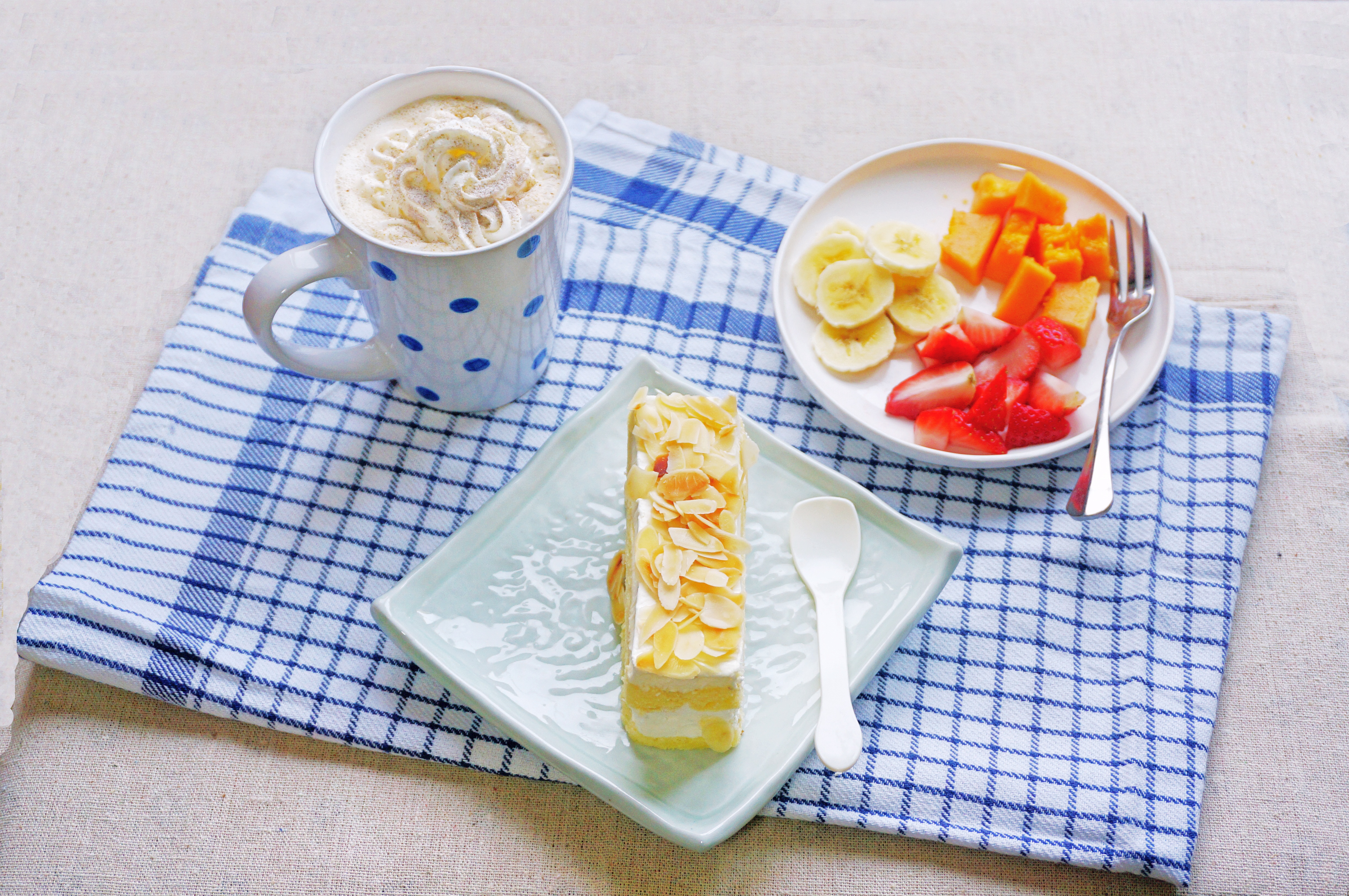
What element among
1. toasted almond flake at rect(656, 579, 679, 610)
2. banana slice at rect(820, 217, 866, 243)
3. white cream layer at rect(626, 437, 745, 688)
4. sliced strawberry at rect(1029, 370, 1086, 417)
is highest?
banana slice at rect(820, 217, 866, 243)

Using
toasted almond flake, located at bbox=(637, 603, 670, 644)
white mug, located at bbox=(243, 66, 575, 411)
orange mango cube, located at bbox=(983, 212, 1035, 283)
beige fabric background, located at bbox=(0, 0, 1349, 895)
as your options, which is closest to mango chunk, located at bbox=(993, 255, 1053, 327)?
orange mango cube, located at bbox=(983, 212, 1035, 283)

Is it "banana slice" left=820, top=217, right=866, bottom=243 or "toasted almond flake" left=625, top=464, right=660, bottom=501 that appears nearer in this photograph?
"toasted almond flake" left=625, top=464, right=660, bottom=501

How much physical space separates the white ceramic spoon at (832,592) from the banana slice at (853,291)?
34 cm

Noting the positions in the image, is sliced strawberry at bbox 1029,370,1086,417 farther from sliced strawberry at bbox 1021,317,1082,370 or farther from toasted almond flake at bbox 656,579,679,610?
toasted almond flake at bbox 656,579,679,610

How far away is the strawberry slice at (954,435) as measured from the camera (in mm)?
1370

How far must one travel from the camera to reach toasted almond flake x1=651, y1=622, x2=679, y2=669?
1017 mm

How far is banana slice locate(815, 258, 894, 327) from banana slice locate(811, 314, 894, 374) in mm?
13

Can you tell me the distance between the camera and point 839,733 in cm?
111

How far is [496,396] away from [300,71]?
A: 2.96 ft

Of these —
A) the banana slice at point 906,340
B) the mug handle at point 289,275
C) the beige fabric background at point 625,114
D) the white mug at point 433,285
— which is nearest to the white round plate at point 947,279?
the banana slice at point 906,340

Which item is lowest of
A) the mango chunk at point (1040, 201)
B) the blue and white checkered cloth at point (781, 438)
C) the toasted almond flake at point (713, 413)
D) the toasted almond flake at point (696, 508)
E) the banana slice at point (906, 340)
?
the blue and white checkered cloth at point (781, 438)

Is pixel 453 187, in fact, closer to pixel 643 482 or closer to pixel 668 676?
pixel 643 482

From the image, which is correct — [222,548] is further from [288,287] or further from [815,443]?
[815,443]

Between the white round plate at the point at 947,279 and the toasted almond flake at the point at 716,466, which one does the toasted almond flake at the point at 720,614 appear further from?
the white round plate at the point at 947,279
